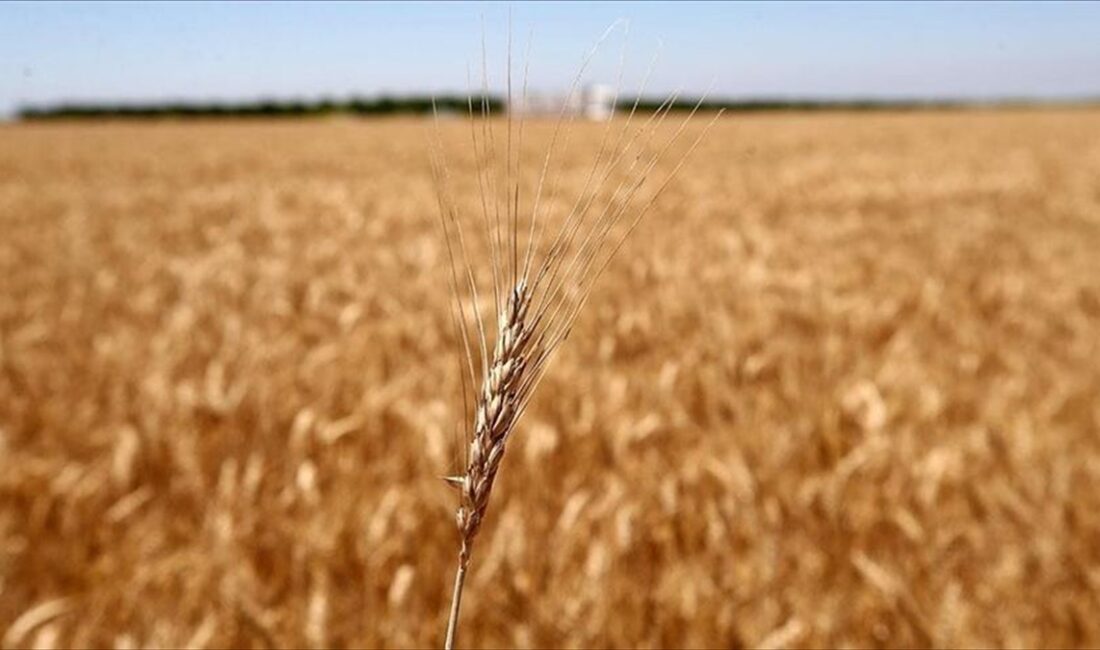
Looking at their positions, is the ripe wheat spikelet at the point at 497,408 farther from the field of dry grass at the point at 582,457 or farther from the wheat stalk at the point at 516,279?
the field of dry grass at the point at 582,457

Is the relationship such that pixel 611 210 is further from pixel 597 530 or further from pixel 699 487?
pixel 699 487

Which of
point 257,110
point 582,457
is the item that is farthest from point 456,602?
point 257,110

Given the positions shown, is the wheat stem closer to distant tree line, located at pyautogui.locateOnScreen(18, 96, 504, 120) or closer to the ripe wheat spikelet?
the ripe wheat spikelet

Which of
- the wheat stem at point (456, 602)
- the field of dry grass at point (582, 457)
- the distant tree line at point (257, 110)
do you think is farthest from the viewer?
the distant tree line at point (257, 110)

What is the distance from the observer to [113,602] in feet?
5.89

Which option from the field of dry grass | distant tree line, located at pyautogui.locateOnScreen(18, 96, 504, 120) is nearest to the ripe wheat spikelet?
the field of dry grass

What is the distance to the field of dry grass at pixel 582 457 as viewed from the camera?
1.75 m

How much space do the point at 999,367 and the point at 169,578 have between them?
2820 millimetres

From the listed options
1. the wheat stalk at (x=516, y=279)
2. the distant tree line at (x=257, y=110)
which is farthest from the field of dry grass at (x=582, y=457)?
the distant tree line at (x=257, y=110)

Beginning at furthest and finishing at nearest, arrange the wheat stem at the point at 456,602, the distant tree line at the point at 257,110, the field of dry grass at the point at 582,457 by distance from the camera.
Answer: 1. the distant tree line at the point at 257,110
2. the field of dry grass at the point at 582,457
3. the wheat stem at the point at 456,602

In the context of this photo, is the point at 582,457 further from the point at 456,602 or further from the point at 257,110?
the point at 257,110

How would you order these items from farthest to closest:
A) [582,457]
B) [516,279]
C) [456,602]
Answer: [582,457], [516,279], [456,602]

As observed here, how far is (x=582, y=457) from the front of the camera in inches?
102

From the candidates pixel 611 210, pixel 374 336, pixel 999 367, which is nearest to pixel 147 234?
pixel 374 336
